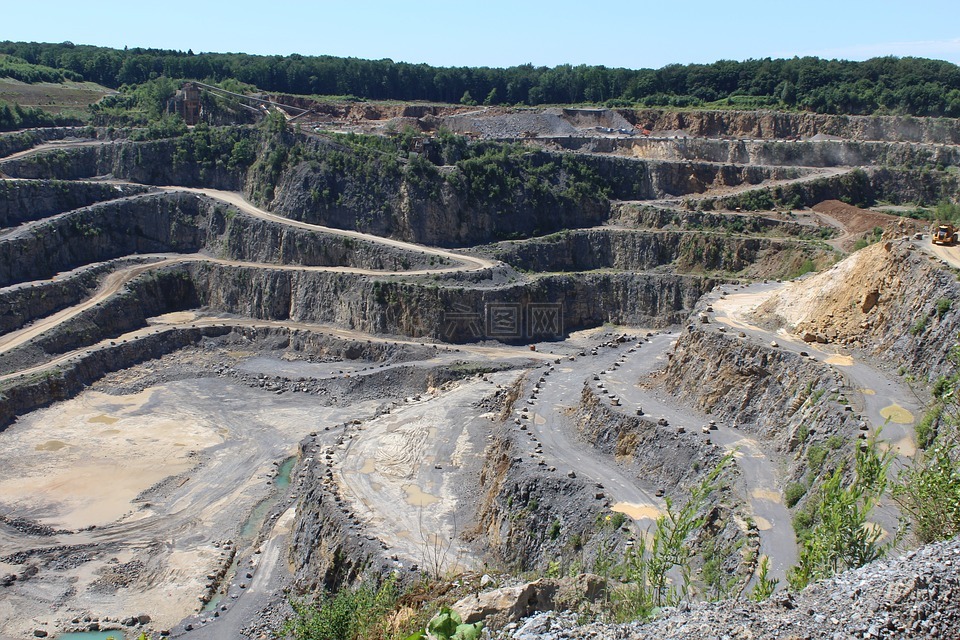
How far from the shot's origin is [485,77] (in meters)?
147

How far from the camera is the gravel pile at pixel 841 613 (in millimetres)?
16797

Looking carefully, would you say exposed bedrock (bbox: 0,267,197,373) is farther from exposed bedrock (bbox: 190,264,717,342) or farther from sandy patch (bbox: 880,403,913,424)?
sandy patch (bbox: 880,403,913,424)

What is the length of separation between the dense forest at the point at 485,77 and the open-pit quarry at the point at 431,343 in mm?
14332

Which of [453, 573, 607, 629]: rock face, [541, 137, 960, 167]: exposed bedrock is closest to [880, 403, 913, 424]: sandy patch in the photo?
[453, 573, 607, 629]: rock face

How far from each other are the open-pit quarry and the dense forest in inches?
564

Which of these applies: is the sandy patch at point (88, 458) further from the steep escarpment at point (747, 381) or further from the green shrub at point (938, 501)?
the green shrub at point (938, 501)

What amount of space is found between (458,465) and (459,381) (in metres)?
18.4

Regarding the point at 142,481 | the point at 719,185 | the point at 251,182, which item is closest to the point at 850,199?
the point at 719,185

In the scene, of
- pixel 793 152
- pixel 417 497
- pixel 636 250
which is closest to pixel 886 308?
pixel 417 497

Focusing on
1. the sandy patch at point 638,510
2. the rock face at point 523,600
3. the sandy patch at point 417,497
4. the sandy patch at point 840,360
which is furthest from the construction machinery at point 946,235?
the rock face at point 523,600

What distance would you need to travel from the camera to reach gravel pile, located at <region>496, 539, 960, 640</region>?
1680 centimetres

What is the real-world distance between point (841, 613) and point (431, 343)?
63.8m

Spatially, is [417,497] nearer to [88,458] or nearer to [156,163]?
[88,458]

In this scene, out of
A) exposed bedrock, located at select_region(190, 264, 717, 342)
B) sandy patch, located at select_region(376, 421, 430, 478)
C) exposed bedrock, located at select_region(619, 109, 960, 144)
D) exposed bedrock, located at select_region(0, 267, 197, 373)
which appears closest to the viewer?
sandy patch, located at select_region(376, 421, 430, 478)
